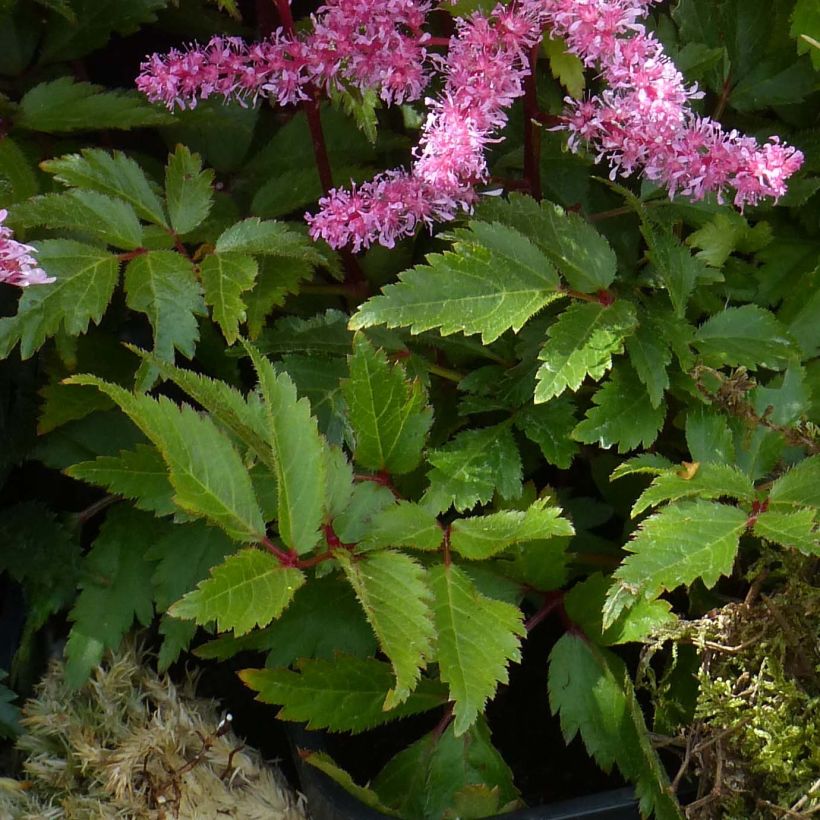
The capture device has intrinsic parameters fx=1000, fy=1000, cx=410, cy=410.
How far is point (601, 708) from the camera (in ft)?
3.04

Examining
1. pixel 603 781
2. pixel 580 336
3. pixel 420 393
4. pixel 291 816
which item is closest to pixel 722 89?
pixel 580 336

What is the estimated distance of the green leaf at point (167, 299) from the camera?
924 millimetres

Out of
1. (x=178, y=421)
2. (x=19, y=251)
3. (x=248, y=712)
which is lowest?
(x=248, y=712)

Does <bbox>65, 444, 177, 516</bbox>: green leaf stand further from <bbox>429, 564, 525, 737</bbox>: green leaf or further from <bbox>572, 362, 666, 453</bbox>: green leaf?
<bbox>572, 362, 666, 453</bbox>: green leaf

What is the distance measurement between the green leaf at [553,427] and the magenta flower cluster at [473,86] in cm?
21

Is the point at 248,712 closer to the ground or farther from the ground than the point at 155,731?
closer to the ground

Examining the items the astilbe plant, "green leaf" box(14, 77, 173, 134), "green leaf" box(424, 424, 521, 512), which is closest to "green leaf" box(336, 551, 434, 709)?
the astilbe plant

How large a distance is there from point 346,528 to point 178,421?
174mm

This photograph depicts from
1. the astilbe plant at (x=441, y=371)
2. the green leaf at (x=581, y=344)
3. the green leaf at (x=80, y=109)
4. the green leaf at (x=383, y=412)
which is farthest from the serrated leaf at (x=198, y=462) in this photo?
the green leaf at (x=80, y=109)

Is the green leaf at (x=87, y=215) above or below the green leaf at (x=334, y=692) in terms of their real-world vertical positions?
above

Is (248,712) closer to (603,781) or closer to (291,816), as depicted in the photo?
(291,816)

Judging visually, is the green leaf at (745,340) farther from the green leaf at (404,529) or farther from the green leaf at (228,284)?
the green leaf at (228,284)

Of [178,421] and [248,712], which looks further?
[248,712]

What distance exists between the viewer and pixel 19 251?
0.71 meters
